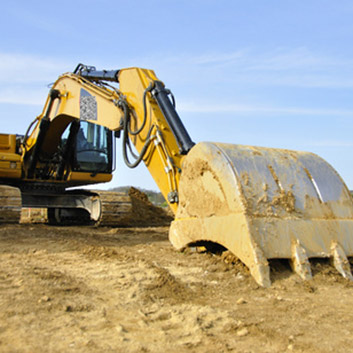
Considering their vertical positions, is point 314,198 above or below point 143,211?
above

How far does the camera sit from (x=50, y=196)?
9516 millimetres

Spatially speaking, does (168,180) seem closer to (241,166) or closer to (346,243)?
(241,166)

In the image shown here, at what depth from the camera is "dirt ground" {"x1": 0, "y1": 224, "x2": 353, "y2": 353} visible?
7.09ft

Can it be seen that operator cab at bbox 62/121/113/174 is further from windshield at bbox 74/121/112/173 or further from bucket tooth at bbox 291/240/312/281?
bucket tooth at bbox 291/240/312/281

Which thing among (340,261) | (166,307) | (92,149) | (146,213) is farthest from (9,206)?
(340,261)

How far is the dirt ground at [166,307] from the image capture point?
7.09 feet

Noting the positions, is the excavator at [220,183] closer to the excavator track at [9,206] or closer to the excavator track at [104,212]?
the excavator track at [9,206]

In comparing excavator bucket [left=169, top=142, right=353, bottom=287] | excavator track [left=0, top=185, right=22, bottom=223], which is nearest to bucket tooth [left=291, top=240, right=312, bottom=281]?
excavator bucket [left=169, top=142, right=353, bottom=287]

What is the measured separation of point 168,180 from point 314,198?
5.20 ft

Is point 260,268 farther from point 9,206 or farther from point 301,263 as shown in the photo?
point 9,206

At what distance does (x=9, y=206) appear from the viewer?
7336 millimetres

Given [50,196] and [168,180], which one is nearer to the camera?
[168,180]

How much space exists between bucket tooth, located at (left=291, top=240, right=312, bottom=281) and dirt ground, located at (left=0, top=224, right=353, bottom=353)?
59 mm

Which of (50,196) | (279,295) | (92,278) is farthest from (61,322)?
(50,196)
